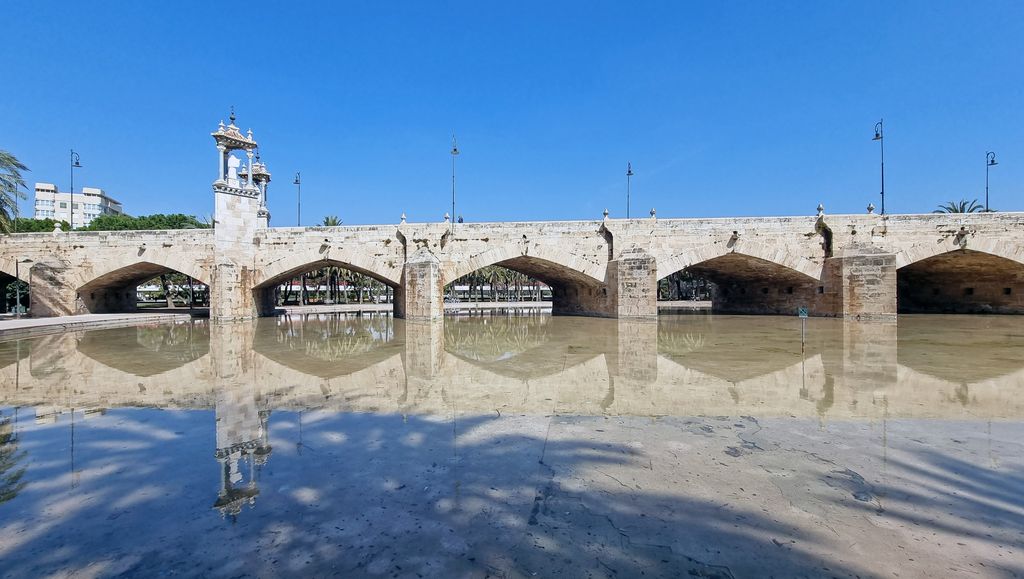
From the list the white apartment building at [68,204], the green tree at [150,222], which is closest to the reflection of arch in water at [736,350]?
the green tree at [150,222]

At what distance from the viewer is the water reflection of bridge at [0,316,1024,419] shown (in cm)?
497

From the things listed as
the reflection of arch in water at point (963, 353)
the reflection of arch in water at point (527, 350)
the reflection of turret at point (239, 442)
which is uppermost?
the reflection of arch in water at point (963, 353)

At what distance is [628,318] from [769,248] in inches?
286

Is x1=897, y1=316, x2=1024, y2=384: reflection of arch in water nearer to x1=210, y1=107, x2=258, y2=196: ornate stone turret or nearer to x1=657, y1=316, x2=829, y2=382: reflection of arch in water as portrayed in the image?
x1=657, y1=316, x2=829, y2=382: reflection of arch in water

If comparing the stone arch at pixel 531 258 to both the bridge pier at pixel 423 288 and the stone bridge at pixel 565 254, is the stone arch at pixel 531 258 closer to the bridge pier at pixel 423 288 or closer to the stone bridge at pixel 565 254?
the stone bridge at pixel 565 254

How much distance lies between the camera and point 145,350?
9.92 m

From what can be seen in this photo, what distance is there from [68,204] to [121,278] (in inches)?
3363

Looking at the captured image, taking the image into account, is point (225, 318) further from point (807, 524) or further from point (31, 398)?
point (807, 524)

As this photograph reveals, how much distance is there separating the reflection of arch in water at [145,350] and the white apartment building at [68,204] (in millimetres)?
91173

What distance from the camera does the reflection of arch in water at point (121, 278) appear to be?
20891 millimetres

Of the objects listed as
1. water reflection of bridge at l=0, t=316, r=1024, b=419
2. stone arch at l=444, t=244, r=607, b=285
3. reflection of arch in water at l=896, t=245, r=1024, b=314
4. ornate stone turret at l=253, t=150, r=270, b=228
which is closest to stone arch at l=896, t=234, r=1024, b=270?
reflection of arch in water at l=896, t=245, r=1024, b=314

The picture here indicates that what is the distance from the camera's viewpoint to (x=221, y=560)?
2.08 meters

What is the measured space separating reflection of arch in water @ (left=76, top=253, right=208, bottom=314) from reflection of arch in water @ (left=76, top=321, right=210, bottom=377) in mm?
8012

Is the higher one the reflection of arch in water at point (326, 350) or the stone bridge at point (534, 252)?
the stone bridge at point (534, 252)
